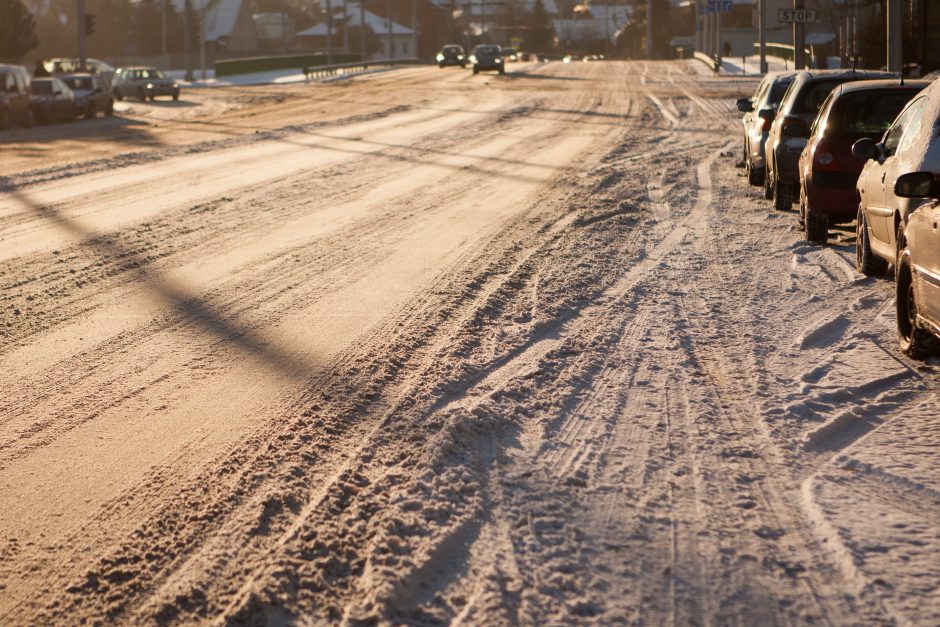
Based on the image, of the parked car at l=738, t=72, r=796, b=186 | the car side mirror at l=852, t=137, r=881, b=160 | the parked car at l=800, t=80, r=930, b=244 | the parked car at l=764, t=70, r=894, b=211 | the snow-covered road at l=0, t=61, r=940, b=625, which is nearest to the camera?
the snow-covered road at l=0, t=61, r=940, b=625

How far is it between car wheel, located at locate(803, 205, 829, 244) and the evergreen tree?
64227mm

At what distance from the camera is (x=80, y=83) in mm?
43188

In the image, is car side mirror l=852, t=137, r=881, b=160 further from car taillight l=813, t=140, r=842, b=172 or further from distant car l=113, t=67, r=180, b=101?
distant car l=113, t=67, r=180, b=101

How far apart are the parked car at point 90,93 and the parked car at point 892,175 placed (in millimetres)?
35755

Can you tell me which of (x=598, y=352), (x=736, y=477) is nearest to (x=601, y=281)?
(x=598, y=352)

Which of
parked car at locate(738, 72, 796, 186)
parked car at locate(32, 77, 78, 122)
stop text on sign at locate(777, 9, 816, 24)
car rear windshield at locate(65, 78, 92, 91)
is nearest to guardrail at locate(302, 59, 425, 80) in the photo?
car rear windshield at locate(65, 78, 92, 91)

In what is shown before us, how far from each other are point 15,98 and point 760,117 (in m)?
26.4

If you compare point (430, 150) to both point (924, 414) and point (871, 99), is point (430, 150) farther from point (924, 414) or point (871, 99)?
point (924, 414)

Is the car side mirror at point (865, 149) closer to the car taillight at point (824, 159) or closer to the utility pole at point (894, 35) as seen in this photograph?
the car taillight at point (824, 159)

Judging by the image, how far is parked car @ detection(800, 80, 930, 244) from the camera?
12.1m

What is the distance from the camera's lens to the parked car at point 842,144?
12.1 metres

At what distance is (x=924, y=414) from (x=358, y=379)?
3081 mm

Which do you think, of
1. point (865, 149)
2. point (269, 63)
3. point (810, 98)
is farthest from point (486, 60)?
point (865, 149)

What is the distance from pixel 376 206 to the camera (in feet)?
52.1
